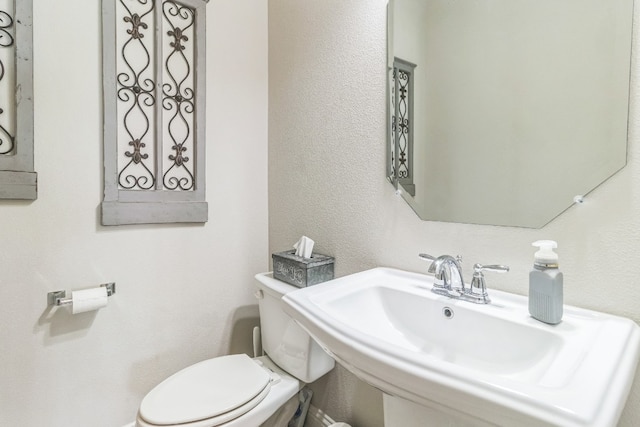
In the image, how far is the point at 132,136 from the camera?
4.47ft

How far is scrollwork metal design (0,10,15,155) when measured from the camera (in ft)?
3.67

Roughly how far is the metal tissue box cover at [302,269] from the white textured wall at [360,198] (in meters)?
0.07

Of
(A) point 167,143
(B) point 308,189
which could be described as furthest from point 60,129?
(B) point 308,189

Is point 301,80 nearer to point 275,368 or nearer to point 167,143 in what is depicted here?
point 167,143

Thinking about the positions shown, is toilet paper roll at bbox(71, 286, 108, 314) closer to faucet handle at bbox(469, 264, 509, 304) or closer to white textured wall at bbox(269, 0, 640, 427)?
white textured wall at bbox(269, 0, 640, 427)

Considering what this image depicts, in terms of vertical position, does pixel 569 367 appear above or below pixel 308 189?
below

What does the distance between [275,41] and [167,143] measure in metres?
0.79

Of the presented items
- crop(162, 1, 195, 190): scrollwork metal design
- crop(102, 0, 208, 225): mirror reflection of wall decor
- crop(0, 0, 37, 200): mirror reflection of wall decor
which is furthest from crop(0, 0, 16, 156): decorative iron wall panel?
crop(162, 1, 195, 190): scrollwork metal design

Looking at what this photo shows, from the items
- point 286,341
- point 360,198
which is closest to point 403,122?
point 360,198

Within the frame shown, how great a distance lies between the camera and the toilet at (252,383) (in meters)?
1.05

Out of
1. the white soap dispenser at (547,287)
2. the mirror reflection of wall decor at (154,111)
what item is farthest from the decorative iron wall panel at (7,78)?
the white soap dispenser at (547,287)

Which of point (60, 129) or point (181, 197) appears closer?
point (60, 129)

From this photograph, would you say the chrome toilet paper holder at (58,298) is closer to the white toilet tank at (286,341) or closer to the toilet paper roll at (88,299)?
the toilet paper roll at (88,299)

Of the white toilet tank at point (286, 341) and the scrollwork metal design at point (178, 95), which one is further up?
the scrollwork metal design at point (178, 95)
